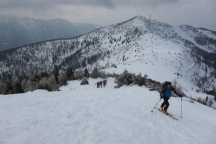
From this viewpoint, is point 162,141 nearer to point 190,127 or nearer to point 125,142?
point 125,142

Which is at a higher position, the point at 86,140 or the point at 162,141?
the point at 86,140

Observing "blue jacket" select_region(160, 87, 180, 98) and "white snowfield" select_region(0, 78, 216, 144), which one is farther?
"blue jacket" select_region(160, 87, 180, 98)

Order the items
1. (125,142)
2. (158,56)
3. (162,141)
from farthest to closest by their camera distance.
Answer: (158,56)
(162,141)
(125,142)

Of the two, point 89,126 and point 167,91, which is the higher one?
point 167,91

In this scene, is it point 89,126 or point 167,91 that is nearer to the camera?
point 89,126

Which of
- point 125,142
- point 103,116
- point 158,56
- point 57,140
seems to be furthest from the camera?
point 158,56

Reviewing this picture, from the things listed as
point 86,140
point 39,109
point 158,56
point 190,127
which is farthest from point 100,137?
point 158,56

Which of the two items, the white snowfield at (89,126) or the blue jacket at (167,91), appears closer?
the white snowfield at (89,126)

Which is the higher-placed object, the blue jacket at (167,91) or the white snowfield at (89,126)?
the blue jacket at (167,91)

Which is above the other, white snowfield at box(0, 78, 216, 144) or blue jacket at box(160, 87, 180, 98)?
blue jacket at box(160, 87, 180, 98)

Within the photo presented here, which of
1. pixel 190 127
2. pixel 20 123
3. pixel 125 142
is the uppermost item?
pixel 20 123

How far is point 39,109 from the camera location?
9.62 metres

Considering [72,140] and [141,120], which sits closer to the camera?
[72,140]

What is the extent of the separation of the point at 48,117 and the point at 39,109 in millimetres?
1493
